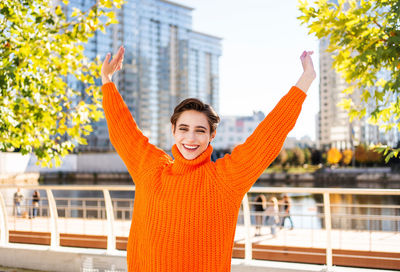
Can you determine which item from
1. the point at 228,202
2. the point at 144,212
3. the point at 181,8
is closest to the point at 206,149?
the point at 228,202

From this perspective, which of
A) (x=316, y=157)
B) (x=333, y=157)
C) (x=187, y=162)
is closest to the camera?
(x=187, y=162)

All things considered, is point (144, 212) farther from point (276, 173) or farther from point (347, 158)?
point (347, 158)

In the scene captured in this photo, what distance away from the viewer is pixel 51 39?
18.5 feet

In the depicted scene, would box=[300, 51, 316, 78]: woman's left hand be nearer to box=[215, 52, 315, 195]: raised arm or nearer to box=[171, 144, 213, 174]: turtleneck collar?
box=[215, 52, 315, 195]: raised arm

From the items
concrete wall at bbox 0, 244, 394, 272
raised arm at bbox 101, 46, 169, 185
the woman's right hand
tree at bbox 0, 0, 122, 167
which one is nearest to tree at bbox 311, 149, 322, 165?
tree at bbox 0, 0, 122, 167

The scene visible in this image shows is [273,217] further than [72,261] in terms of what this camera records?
Yes

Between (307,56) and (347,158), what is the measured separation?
7733 centimetres

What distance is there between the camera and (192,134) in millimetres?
1613

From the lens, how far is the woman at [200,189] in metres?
1.50

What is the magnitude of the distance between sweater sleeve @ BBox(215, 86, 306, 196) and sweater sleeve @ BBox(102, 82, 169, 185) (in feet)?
1.21

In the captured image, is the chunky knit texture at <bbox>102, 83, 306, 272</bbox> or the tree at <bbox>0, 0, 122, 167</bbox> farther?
the tree at <bbox>0, 0, 122, 167</bbox>

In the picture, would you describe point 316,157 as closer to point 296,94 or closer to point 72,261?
point 72,261

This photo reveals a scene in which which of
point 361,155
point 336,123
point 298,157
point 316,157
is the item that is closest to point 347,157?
point 361,155

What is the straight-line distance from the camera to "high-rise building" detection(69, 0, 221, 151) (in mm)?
86625
